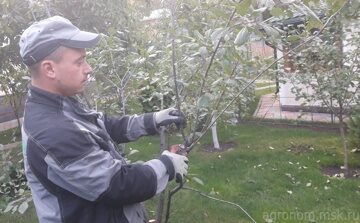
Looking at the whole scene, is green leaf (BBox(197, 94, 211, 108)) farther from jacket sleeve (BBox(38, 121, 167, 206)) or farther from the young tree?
the young tree

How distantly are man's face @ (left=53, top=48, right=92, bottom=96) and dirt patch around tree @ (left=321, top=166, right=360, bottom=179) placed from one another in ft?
15.7

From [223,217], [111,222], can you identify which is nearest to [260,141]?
[223,217]

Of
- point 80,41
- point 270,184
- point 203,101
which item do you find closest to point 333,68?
point 270,184

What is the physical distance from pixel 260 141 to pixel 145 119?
562 centimetres

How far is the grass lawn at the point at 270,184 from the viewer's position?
4562mm

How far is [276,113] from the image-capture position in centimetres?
1005

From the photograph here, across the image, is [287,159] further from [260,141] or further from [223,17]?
[223,17]

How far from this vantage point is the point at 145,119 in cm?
224

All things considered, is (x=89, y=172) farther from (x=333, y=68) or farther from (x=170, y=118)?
(x=333, y=68)

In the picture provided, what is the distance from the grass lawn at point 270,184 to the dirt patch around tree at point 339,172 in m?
0.09

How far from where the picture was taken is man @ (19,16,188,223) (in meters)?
1.55

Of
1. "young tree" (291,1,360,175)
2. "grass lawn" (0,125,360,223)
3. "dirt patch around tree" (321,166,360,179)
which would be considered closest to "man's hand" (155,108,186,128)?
"grass lawn" (0,125,360,223)

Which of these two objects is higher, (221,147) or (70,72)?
(70,72)

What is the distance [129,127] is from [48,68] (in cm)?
68
